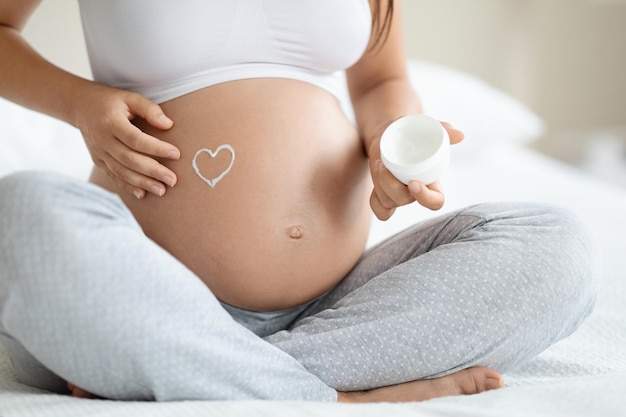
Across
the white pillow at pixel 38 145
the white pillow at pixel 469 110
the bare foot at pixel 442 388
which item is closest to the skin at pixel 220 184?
the bare foot at pixel 442 388

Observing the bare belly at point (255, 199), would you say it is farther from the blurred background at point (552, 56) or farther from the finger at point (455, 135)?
the blurred background at point (552, 56)

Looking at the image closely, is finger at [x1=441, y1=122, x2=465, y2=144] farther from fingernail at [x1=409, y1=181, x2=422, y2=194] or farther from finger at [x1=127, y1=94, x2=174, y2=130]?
finger at [x1=127, y1=94, x2=174, y2=130]

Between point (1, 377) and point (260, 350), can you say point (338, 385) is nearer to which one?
point (260, 350)

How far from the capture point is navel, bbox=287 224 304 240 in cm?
81

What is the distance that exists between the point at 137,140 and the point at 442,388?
0.39 m

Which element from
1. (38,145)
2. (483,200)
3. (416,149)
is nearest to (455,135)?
(416,149)

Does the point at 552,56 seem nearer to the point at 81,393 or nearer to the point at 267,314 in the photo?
the point at 267,314

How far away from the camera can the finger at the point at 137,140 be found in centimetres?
76

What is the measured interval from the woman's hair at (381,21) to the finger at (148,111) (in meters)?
0.34

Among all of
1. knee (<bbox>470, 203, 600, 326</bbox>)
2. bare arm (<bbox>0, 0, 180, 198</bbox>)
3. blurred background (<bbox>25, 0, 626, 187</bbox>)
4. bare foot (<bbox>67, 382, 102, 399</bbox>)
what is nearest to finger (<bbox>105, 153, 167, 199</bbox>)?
bare arm (<bbox>0, 0, 180, 198</bbox>)

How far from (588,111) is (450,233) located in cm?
215

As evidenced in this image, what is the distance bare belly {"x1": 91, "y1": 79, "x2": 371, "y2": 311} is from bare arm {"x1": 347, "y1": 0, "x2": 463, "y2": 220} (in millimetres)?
66

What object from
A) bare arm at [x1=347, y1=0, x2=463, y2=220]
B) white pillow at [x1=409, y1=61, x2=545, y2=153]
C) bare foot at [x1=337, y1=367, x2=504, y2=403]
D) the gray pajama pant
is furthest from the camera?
white pillow at [x1=409, y1=61, x2=545, y2=153]

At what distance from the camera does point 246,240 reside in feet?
2.60
